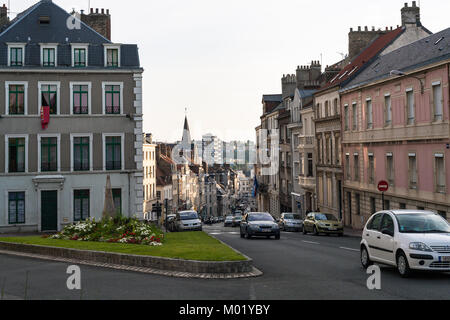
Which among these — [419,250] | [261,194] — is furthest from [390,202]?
[261,194]

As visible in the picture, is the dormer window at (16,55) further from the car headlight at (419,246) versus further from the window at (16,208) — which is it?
the car headlight at (419,246)

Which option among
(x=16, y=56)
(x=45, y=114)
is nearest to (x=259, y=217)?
(x=45, y=114)

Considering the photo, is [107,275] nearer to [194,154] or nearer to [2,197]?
[2,197]

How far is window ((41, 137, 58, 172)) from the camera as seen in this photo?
124 ft

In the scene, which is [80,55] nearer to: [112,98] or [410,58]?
[112,98]

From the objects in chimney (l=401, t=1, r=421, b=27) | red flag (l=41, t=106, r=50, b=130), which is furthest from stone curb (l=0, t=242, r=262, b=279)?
chimney (l=401, t=1, r=421, b=27)

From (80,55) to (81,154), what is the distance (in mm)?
6855

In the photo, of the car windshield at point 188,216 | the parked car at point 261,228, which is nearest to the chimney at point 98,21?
the car windshield at point 188,216

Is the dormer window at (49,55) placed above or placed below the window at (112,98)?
above

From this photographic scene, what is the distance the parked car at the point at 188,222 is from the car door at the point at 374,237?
22.6 m

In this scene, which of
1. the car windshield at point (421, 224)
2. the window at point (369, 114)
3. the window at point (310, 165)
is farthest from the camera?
the window at point (310, 165)

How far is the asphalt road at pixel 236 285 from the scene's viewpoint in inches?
450
